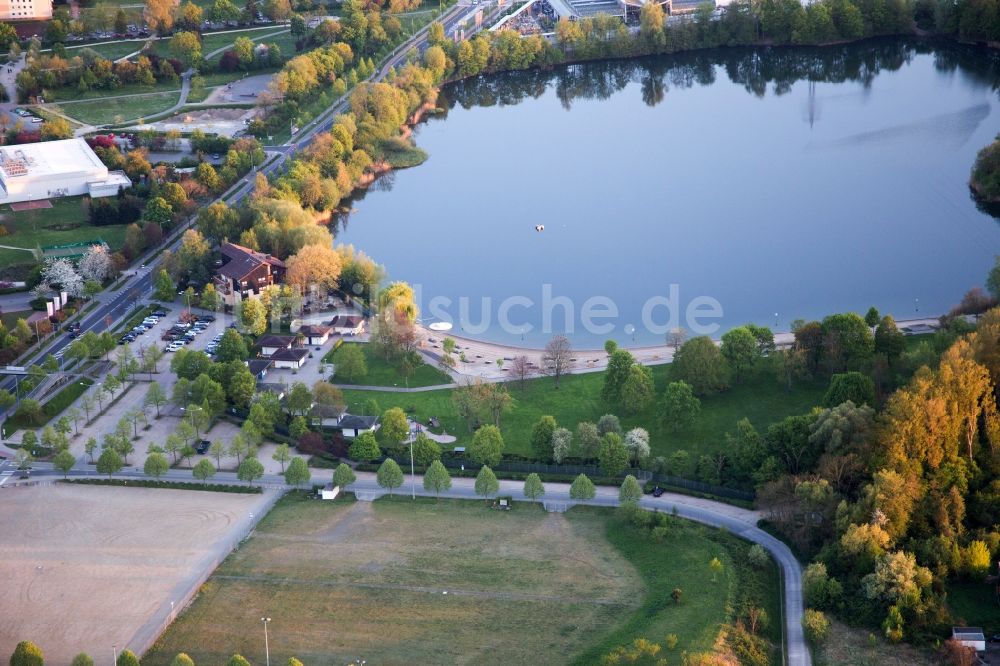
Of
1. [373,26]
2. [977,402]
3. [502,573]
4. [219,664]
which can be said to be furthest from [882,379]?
[373,26]

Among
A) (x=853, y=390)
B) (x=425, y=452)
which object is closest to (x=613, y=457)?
(x=425, y=452)

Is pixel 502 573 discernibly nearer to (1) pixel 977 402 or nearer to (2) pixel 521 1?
(1) pixel 977 402

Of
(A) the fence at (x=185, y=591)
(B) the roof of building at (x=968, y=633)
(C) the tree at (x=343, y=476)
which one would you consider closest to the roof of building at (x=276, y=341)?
(C) the tree at (x=343, y=476)

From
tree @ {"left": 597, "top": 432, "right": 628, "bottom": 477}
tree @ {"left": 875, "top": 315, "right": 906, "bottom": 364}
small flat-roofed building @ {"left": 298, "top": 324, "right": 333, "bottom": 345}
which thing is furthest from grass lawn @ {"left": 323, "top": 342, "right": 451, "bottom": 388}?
tree @ {"left": 875, "top": 315, "right": 906, "bottom": 364}

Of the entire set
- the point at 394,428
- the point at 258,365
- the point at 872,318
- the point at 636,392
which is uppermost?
the point at 872,318

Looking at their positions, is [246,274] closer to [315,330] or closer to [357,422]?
[315,330]
